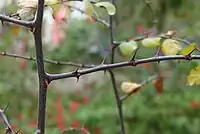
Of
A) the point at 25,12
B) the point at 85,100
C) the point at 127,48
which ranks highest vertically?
the point at 25,12

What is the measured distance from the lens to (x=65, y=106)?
2.34 meters

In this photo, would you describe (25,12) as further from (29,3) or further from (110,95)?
(110,95)

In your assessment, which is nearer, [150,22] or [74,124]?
[150,22]

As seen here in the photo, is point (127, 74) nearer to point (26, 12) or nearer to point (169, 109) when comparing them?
point (169, 109)

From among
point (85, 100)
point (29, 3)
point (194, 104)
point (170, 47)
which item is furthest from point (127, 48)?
point (85, 100)

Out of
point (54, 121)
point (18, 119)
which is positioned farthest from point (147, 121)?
point (18, 119)

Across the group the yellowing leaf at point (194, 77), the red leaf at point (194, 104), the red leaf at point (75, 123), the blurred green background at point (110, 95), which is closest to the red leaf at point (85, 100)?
the blurred green background at point (110, 95)

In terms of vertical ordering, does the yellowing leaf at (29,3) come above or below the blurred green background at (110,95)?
above

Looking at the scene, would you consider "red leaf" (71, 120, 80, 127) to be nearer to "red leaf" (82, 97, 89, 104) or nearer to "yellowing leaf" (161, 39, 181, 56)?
"red leaf" (82, 97, 89, 104)

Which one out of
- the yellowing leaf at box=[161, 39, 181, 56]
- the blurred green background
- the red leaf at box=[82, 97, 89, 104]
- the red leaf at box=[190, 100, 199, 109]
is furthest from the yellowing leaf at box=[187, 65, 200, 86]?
the red leaf at box=[82, 97, 89, 104]

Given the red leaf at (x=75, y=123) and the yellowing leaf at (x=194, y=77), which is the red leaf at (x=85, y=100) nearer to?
→ the red leaf at (x=75, y=123)

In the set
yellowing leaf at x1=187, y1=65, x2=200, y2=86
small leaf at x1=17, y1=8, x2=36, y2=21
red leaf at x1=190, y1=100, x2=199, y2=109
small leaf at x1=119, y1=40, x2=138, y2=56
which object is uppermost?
small leaf at x1=17, y1=8, x2=36, y2=21

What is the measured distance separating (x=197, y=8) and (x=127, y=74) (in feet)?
1.40

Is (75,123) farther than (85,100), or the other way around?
(85,100)
